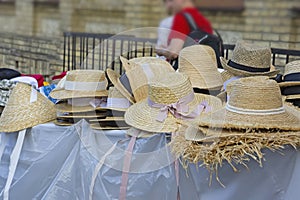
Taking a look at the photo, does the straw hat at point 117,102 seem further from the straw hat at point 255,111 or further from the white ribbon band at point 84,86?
the straw hat at point 255,111

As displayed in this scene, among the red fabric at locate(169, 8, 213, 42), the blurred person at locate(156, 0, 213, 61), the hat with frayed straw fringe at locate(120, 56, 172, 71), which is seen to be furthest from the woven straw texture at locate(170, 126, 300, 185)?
the red fabric at locate(169, 8, 213, 42)

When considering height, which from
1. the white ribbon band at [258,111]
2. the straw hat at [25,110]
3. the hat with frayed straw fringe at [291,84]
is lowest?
the straw hat at [25,110]

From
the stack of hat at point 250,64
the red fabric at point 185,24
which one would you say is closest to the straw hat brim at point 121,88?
the stack of hat at point 250,64

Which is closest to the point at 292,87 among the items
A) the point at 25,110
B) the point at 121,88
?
the point at 121,88

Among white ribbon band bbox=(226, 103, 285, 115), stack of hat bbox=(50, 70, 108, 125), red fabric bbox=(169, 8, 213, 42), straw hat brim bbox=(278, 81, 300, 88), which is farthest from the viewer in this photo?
red fabric bbox=(169, 8, 213, 42)

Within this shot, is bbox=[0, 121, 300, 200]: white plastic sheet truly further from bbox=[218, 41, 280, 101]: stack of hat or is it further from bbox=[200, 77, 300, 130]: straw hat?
bbox=[218, 41, 280, 101]: stack of hat

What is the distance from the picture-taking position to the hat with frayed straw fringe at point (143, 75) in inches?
112

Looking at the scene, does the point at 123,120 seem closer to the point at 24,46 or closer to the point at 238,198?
the point at 238,198

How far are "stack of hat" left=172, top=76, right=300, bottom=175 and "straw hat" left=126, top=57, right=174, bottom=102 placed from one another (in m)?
0.48

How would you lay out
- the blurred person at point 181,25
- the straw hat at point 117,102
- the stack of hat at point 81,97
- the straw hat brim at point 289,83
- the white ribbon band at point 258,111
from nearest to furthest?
the white ribbon band at point 258,111
the straw hat brim at point 289,83
the straw hat at point 117,102
the stack of hat at point 81,97
the blurred person at point 181,25

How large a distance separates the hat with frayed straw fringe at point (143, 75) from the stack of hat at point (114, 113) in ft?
0.26

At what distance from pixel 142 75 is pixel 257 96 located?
773 mm

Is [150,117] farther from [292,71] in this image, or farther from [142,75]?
[292,71]

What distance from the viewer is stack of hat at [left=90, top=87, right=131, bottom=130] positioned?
2824 mm
